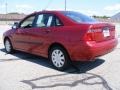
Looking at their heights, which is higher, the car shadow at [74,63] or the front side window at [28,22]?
the front side window at [28,22]

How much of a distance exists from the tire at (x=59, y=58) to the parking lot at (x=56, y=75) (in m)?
0.16

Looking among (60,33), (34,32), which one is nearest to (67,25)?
(60,33)

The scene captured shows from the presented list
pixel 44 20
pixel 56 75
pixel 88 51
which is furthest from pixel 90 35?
pixel 44 20

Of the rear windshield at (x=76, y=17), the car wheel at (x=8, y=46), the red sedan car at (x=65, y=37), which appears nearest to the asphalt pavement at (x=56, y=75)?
the red sedan car at (x=65, y=37)

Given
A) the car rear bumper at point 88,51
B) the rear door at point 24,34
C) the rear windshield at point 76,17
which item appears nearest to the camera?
the car rear bumper at point 88,51

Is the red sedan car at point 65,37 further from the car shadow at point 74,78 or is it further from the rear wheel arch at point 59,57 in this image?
the car shadow at point 74,78

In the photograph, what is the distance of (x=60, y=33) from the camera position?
695cm

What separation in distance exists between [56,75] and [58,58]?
665 mm

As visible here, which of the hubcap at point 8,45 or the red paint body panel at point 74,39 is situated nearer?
the red paint body panel at point 74,39

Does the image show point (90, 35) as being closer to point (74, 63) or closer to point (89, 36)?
point (89, 36)

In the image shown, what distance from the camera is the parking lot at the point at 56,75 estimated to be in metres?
5.66

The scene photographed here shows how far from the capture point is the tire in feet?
22.7

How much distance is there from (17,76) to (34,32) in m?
1.85

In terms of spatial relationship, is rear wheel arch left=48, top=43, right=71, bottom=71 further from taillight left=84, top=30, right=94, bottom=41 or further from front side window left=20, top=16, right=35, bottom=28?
front side window left=20, top=16, right=35, bottom=28
